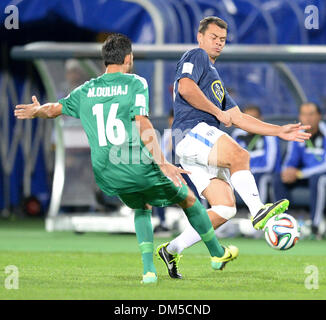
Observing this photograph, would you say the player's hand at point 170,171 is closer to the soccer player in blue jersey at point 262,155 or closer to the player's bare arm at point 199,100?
the player's bare arm at point 199,100

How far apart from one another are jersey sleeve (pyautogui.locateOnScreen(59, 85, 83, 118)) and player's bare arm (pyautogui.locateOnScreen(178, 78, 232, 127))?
993mm

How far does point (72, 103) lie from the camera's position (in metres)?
8.16

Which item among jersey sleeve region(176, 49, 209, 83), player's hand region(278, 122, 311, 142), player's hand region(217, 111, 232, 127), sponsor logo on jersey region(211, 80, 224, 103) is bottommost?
player's hand region(278, 122, 311, 142)

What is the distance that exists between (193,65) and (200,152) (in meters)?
0.76

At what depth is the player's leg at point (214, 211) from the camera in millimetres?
8617

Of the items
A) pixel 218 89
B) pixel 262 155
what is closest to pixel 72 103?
pixel 218 89

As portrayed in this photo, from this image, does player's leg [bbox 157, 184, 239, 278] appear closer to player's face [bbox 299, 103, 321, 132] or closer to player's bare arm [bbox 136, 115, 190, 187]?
player's bare arm [bbox 136, 115, 190, 187]

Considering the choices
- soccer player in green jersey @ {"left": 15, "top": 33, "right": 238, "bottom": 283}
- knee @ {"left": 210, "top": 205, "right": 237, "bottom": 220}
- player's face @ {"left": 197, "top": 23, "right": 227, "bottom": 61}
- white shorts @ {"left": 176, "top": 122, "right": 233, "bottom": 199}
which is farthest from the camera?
player's face @ {"left": 197, "top": 23, "right": 227, "bottom": 61}

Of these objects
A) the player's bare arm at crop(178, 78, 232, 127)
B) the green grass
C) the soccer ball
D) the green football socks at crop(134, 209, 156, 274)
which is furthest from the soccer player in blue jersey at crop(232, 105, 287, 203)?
the green football socks at crop(134, 209, 156, 274)

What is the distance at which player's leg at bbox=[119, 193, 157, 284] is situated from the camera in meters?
7.97

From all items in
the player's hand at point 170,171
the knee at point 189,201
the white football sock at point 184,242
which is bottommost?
the white football sock at point 184,242

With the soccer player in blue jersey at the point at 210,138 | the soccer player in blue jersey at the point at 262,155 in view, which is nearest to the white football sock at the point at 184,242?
the soccer player in blue jersey at the point at 210,138

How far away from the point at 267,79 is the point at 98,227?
4.92 m

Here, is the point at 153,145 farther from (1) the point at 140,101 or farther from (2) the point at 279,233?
(2) the point at 279,233
